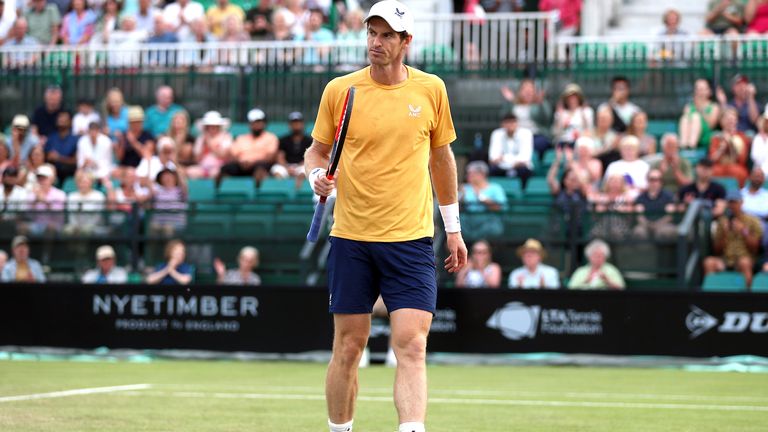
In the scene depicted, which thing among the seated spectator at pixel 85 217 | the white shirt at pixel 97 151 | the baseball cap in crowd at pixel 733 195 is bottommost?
the seated spectator at pixel 85 217

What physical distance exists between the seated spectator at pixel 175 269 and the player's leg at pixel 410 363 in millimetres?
10817

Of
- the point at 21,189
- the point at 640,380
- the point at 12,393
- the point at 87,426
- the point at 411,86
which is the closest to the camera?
the point at 411,86

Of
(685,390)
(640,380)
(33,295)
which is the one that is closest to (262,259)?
(33,295)

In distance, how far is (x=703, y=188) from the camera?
16.9 m

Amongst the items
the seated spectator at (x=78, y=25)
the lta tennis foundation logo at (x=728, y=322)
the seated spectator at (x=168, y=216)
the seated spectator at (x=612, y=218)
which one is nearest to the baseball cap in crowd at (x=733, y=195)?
the seated spectator at (x=612, y=218)

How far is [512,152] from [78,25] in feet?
29.3

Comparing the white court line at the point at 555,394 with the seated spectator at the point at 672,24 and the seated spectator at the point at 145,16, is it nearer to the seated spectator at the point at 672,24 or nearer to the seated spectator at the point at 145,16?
the seated spectator at the point at 672,24

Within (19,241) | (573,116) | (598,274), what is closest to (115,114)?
(19,241)

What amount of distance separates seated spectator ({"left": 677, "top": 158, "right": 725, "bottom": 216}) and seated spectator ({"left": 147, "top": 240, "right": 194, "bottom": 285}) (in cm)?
607

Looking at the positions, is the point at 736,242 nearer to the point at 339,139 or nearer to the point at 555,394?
the point at 555,394

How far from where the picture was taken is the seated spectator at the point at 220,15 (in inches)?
893

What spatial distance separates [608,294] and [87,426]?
843cm

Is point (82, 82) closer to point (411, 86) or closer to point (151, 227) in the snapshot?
point (151, 227)

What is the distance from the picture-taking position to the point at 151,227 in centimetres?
1767
